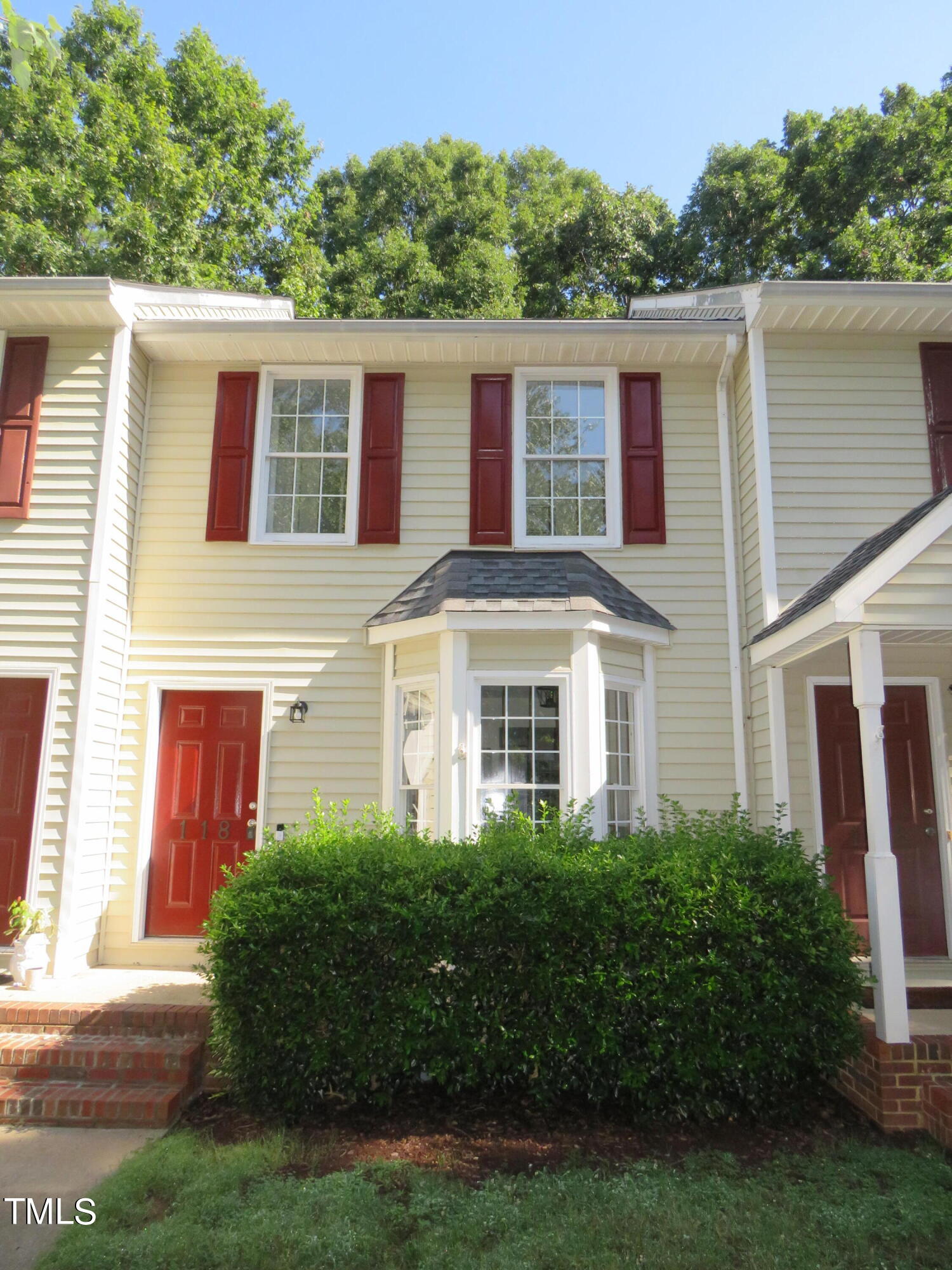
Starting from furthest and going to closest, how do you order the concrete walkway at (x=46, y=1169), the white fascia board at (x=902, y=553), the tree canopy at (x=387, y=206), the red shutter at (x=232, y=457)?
the tree canopy at (x=387, y=206) < the red shutter at (x=232, y=457) < the white fascia board at (x=902, y=553) < the concrete walkway at (x=46, y=1169)

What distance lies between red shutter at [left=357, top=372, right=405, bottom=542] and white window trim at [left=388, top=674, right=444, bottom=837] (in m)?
1.30

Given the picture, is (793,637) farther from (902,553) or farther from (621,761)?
(621,761)

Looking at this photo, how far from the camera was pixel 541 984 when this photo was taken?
14.5ft

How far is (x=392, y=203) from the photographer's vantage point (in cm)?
2009

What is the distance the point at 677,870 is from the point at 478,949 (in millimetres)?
1148

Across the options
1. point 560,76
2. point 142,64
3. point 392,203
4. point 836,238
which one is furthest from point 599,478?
point 142,64

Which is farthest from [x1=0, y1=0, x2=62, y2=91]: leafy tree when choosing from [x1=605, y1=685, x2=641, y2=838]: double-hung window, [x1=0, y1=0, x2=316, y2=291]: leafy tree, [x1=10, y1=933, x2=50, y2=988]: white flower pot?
[x1=0, y1=0, x2=316, y2=291]: leafy tree

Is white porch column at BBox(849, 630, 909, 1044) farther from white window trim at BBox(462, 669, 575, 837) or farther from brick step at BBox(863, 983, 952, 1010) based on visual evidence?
white window trim at BBox(462, 669, 575, 837)

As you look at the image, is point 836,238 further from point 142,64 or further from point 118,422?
point 118,422

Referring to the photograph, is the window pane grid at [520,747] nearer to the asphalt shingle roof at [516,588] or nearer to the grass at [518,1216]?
the asphalt shingle roof at [516,588]

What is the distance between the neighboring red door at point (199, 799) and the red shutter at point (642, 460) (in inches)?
140

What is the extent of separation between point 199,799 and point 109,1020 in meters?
1.98

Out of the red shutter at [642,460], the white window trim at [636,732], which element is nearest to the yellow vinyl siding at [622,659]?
the white window trim at [636,732]

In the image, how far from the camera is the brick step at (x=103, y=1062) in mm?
4930
